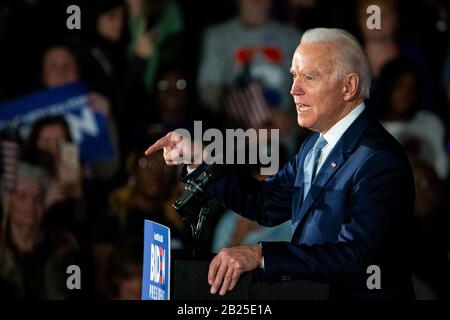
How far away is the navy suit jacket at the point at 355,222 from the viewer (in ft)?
8.23

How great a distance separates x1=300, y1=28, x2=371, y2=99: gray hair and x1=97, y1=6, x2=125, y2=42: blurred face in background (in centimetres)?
310

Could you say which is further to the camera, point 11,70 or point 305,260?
point 11,70

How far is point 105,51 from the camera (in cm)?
560

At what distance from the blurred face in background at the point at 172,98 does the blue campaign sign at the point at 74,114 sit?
317 mm

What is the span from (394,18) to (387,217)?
10.5 feet

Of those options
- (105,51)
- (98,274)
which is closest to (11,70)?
(105,51)

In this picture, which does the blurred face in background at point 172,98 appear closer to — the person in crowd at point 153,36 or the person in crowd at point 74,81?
the person in crowd at point 153,36

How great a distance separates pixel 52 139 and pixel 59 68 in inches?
15.1

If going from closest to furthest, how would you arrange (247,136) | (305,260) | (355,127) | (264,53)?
(305,260), (355,127), (247,136), (264,53)

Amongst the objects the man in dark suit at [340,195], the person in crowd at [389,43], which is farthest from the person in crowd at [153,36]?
the man in dark suit at [340,195]

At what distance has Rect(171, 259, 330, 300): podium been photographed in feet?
8.16

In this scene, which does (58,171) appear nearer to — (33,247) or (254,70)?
(33,247)

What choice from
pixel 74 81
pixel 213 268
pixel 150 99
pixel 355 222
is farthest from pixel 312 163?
pixel 74 81
